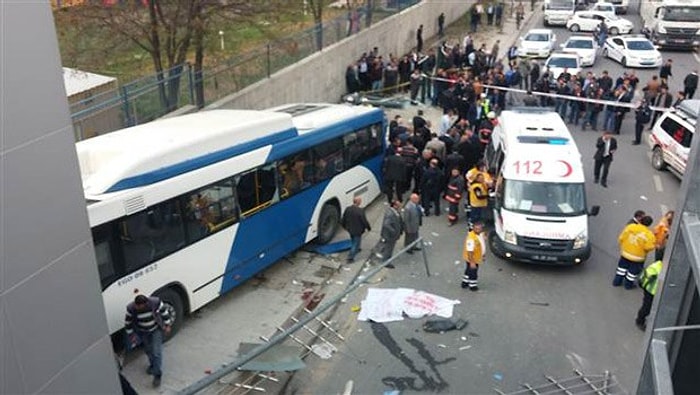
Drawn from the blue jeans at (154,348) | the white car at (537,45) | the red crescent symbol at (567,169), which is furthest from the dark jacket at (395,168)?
the white car at (537,45)

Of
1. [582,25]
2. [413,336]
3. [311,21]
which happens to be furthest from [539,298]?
[582,25]

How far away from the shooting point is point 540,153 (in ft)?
47.5

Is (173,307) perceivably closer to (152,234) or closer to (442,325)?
(152,234)

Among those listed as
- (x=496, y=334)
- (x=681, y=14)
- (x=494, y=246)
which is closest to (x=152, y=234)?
(x=496, y=334)

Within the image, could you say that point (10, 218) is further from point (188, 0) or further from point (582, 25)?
point (582, 25)

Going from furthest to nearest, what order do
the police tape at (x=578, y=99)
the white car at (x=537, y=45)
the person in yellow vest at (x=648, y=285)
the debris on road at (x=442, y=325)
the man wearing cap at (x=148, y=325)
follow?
the white car at (x=537, y=45), the police tape at (x=578, y=99), the debris on road at (x=442, y=325), the person in yellow vest at (x=648, y=285), the man wearing cap at (x=148, y=325)

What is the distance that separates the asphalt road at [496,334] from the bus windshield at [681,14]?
79.7 feet

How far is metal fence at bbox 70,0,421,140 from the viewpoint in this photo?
572 inches

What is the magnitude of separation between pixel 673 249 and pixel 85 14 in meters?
15.0

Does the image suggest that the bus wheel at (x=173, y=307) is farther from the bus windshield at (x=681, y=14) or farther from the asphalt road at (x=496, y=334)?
the bus windshield at (x=681, y=14)

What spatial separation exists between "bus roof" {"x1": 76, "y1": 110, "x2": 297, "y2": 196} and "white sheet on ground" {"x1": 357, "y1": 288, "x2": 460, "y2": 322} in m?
3.53

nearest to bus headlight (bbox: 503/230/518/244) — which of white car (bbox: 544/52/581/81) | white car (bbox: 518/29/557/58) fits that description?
white car (bbox: 544/52/581/81)

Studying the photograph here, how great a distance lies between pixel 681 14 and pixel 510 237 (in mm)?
27515

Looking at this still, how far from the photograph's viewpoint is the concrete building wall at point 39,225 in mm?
4980
